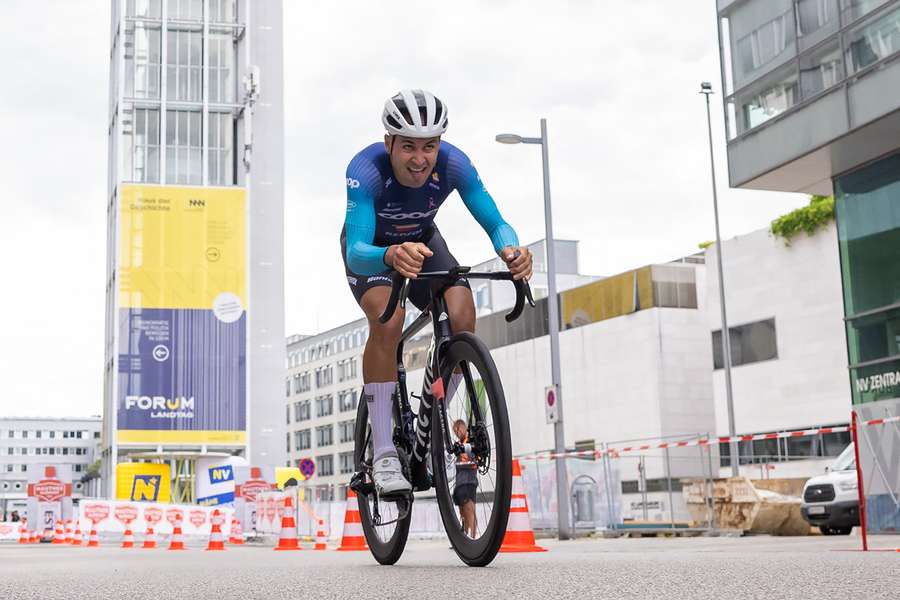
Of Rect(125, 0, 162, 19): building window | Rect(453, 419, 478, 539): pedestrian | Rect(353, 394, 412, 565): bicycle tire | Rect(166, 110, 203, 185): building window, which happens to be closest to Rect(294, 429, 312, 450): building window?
Rect(166, 110, 203, 185): building window

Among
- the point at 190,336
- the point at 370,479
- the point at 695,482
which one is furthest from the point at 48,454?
the point at 370,479

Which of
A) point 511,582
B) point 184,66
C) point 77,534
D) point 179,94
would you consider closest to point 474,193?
point 511,582

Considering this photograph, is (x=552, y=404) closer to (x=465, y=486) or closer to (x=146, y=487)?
(x=465, y=486)

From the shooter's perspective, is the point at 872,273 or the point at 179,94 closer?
the point at 872,273

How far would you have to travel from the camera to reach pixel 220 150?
5934 centimetres

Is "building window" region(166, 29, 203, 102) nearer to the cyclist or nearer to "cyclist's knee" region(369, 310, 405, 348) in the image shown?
the cyclist

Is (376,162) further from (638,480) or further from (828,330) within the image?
(828,330)

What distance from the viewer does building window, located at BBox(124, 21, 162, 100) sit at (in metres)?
57.9

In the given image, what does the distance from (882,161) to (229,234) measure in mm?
42152

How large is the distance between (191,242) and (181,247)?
1.75 ft

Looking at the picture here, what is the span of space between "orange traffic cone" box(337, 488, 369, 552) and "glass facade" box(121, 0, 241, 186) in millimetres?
48761

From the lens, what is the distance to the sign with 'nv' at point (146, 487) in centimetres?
5653

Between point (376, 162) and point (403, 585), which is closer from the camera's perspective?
point (403, 585)

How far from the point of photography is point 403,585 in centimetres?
465
